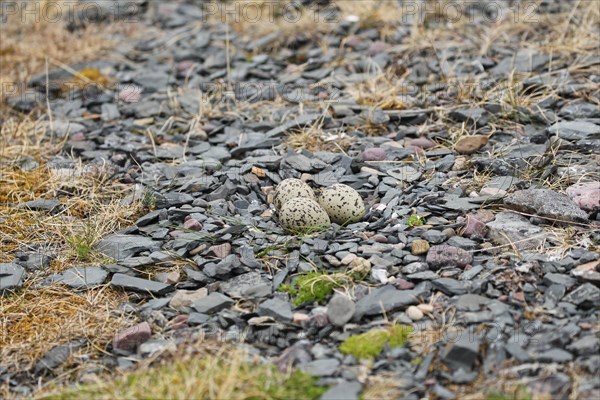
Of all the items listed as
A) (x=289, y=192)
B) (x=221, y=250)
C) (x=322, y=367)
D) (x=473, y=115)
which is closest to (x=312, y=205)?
(x=289, y=192)

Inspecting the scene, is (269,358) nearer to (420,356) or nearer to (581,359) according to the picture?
(420,356)

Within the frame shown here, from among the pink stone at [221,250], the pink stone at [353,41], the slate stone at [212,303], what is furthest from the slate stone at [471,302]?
the pink stone at [353,41]

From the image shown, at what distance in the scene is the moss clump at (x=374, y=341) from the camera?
3213 mm

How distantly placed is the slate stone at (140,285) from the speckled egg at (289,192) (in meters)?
0.74

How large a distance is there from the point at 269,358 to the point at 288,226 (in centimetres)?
89

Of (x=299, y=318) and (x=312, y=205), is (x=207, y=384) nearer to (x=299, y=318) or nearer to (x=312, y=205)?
(x=299, y=318)

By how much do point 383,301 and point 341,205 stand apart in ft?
2.42

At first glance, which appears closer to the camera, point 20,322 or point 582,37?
point 20,322

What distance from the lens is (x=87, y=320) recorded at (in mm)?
3596

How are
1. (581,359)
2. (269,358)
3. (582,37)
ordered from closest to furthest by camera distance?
1. (581,359)
2. (269,358)
3. (582,37)

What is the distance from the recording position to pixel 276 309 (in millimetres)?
3498

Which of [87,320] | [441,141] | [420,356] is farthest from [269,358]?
[441,141]

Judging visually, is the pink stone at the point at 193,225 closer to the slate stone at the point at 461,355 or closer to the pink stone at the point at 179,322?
the pink stone at the point at 179,322

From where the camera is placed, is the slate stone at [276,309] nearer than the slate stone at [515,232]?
Yes
